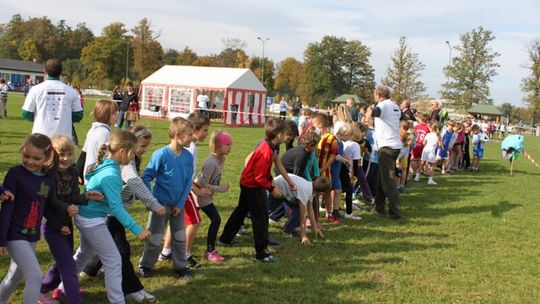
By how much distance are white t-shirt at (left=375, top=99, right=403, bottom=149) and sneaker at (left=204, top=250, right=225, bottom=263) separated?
400cm

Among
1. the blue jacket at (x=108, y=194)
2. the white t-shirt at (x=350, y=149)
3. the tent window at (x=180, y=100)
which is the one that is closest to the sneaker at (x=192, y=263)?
the blue jacket at (x=108, y=194)

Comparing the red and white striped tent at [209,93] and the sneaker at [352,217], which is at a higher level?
the red and white striped tent at [209,93]

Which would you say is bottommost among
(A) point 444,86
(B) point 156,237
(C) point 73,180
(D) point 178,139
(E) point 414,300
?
(E) point 414,300

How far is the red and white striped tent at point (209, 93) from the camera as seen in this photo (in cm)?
2942

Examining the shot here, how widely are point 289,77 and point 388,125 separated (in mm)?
97743

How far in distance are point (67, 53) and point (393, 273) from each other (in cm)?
10063

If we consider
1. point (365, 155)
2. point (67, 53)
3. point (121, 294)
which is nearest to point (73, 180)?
point (121, 294)

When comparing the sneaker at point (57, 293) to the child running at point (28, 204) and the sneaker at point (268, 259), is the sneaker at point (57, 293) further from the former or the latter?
the sneaker at point (268, 259)

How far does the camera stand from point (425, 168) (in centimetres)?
1438

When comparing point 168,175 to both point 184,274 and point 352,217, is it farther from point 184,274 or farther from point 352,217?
point 352,217

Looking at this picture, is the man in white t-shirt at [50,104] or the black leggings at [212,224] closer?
the black leggings at [212,224]

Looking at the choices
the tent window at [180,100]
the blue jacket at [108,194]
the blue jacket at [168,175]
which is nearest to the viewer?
the blue jacket at [108,194]

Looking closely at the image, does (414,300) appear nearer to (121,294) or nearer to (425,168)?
(121,294)

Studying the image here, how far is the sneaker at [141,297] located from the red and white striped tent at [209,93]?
24351mm
